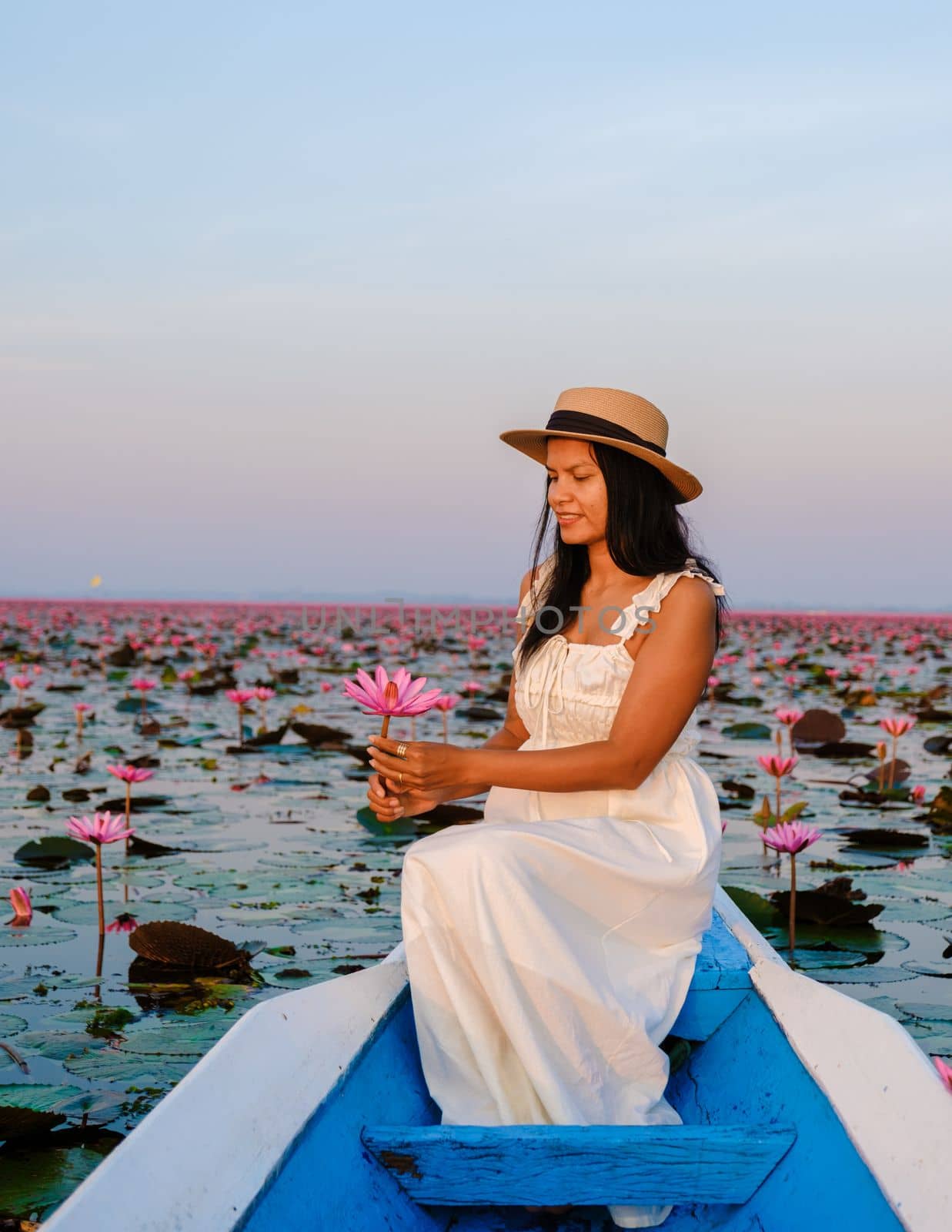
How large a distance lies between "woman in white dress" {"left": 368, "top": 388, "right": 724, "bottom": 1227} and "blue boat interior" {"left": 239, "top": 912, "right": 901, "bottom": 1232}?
13cm

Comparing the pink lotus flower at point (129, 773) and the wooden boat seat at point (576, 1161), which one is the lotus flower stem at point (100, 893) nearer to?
the pink lotus flower at point (129, 773)

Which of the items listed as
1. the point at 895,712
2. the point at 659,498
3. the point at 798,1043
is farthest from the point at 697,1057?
the point at 895,712

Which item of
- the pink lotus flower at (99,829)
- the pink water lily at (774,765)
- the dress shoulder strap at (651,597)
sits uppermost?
the dress shoulder strap at (651,597)

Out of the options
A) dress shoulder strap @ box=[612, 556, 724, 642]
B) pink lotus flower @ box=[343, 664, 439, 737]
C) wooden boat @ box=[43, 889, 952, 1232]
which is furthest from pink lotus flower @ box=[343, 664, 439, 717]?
dress shoulder strap @ box=[612, 556, 724, 642]

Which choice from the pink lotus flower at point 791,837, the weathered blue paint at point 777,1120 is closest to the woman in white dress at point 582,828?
the weathered blue paint at point 777,1120

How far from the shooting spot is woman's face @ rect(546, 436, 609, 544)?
8.75 ft

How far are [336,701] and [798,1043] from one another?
9.94 m

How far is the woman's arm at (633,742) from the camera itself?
233 centimetres

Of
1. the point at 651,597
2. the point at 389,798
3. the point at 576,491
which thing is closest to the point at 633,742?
the point at 651,597

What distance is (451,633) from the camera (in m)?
26.4

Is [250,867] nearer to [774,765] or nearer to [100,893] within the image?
[100,893]

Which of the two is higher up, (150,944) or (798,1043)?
(798,1043)

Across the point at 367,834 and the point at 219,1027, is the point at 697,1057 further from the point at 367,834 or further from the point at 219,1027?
the point at 367,834

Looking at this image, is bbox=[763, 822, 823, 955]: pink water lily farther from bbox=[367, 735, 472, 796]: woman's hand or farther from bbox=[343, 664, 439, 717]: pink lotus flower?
bbox=[343, 664, 439, 717]: pink lotus flower
